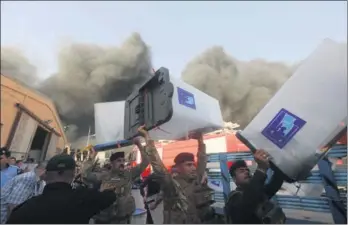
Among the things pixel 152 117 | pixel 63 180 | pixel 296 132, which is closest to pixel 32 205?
pixel 63 180

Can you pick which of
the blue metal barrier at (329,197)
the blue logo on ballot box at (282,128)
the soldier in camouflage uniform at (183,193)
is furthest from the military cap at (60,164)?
the blue metal barrier at (329,197)

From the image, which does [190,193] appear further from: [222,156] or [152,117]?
[222,156]

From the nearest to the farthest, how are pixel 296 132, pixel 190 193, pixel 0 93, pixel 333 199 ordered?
pixel 296 132 → pixel 333 199 → pixel 190 193 → pixel 0 93

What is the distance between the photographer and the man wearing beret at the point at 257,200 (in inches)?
56.2

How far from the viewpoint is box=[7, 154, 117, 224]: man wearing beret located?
1326 mm

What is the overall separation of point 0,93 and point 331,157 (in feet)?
13.6

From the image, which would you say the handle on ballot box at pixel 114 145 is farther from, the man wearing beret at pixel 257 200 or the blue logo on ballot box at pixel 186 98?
the man wearing beret at pixel 257 200

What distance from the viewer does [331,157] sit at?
1708 millimetres

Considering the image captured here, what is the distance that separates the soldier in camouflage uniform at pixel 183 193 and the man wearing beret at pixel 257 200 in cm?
37

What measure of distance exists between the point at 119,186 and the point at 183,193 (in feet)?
2.86

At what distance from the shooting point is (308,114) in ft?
4.29

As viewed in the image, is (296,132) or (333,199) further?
(333,199)

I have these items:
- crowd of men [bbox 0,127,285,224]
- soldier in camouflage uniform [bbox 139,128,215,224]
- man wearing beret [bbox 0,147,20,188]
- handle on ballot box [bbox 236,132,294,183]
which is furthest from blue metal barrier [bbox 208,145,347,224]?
man wearing beret [bbox 0,147,20,188]

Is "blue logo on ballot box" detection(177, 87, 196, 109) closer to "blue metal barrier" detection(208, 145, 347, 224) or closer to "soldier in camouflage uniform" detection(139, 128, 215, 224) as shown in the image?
"soldier in camouflage uniform" detection(139, 128, 215, 224)
